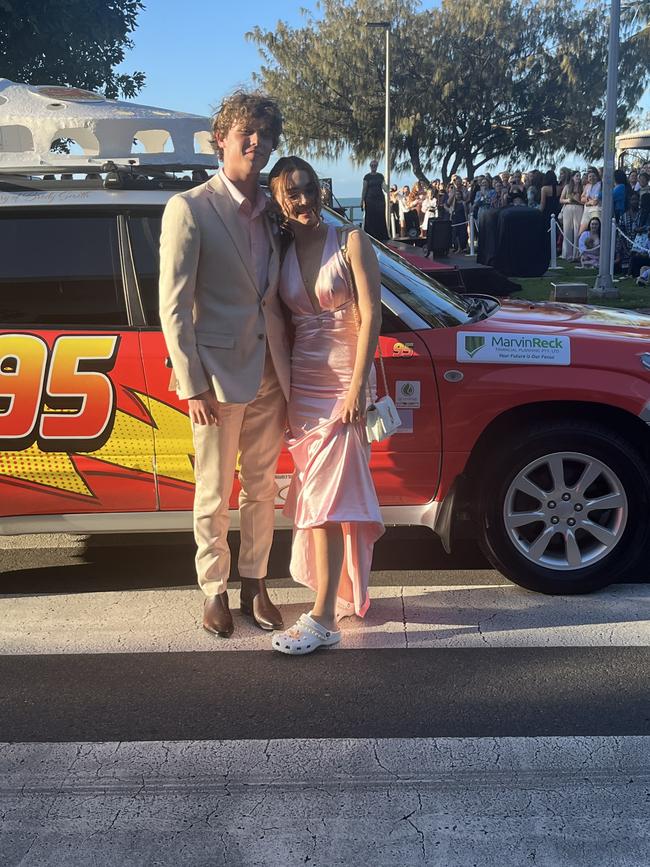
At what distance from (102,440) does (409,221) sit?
22.6 metres

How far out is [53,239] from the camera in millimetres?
4180

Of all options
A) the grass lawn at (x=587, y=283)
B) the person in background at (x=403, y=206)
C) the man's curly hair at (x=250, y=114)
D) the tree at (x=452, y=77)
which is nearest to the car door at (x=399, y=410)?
the man's curly hair at (x=250, y=114)

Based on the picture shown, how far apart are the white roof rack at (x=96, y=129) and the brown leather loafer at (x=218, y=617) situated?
9.21 ft

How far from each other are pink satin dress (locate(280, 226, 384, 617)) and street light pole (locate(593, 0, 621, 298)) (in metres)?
11.1

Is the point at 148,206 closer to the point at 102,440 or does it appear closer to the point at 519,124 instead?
the point at 102,440

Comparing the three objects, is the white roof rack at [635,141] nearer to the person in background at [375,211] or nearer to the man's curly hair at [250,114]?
the person in background at [375,211]

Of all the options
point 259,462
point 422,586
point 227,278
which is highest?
point 227,278

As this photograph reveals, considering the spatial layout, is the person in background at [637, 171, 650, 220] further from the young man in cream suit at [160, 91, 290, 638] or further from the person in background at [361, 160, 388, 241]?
the young man in cream suit at [160, 91, 290, 638]

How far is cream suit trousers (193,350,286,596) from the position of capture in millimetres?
3756

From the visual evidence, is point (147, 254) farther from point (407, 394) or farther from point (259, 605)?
point (259, 605)

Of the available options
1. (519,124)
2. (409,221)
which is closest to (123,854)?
(409,221)

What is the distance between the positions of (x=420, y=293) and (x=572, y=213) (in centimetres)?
1662

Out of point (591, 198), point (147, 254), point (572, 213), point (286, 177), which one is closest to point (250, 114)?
point (286, 177)

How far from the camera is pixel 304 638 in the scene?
375 cm
